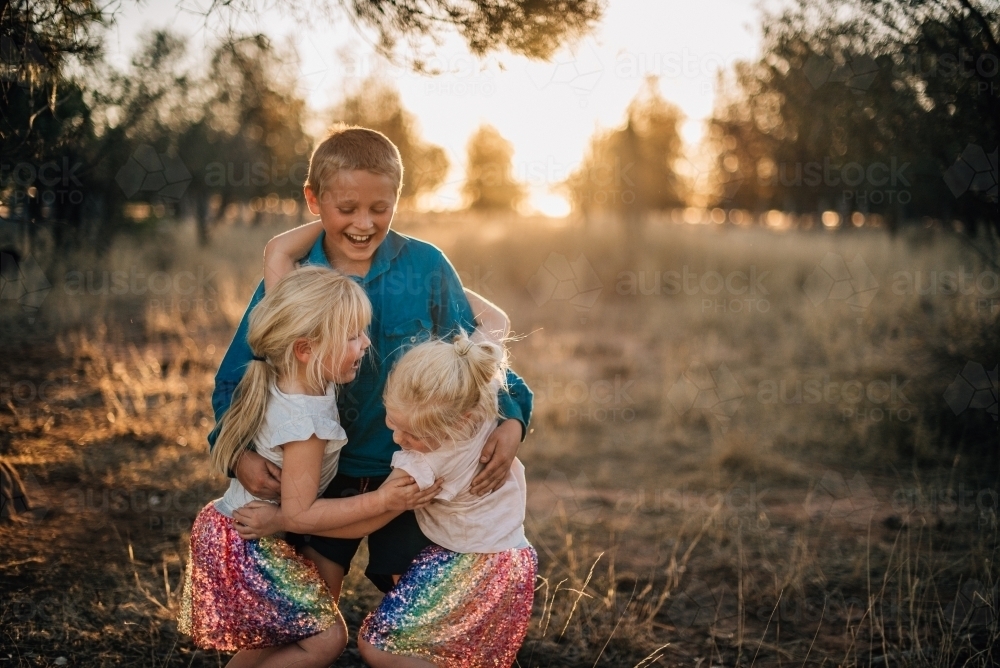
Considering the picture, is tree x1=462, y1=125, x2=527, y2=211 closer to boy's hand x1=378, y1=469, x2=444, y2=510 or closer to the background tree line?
the background tree line

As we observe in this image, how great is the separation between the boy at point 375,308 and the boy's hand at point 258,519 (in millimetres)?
196

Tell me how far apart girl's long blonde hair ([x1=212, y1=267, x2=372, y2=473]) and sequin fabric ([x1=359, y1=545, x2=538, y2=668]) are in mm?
596

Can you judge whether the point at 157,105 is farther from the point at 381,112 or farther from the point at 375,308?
the point at 375,308

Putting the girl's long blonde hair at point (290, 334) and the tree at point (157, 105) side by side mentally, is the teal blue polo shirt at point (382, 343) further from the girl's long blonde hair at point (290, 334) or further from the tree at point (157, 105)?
the tree at point (157, 105)

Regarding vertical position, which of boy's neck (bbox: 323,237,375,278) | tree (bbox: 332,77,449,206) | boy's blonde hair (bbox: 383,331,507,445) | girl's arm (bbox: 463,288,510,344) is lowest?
boy's blonde hair (bbox: 383,331,507,445)

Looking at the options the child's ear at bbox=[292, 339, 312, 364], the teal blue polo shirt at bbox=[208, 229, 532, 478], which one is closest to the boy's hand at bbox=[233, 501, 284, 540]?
the teal blue polo shirt at bbox=[208, 229, 532, 478]

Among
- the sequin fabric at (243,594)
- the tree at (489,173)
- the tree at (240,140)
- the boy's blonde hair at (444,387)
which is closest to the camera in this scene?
the boy's blonde hair at (444,387)

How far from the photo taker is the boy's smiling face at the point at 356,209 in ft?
6.92

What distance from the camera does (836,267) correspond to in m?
12.7

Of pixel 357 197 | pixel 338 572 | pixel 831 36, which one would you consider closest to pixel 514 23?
pixel 357 197

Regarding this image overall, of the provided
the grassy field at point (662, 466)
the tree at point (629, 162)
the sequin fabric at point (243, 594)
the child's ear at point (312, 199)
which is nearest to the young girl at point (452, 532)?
the sequin fabric at point (243, 594)

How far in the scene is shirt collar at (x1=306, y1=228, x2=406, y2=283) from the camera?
2254 millimetres

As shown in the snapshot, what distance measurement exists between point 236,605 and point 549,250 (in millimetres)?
12290

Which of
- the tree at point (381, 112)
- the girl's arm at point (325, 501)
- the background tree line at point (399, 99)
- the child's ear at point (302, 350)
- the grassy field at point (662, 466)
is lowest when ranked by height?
the grassy field at point (662, 466)
